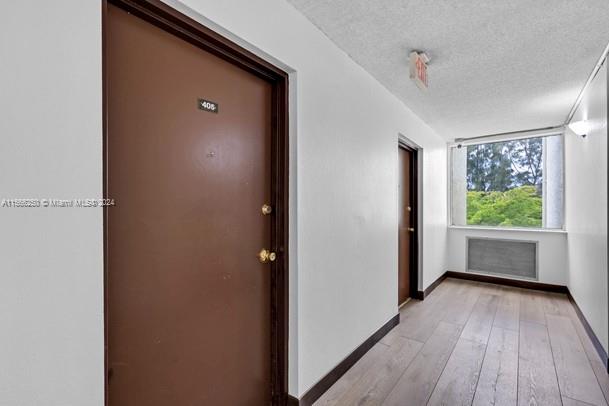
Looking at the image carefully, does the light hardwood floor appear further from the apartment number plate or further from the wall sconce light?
the wall sconce light

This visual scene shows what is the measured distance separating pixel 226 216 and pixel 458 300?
3465 mm

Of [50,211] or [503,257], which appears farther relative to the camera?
[503,257]

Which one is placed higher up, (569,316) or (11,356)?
(11,356)

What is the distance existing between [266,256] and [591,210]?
2923 millimetres

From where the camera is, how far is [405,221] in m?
3.72

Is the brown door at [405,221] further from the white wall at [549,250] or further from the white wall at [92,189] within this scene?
the white wall at [549,250]

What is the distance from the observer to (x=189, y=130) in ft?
4.30

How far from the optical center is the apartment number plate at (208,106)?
4.45ft

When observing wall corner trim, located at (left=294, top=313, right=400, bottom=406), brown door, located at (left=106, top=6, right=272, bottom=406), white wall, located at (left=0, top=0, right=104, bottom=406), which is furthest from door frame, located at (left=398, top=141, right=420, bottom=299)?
white wall, located at (left=0, top=0, right=104, bottom=406)

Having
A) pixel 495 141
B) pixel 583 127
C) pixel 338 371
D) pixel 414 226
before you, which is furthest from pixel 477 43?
pixel 495 141

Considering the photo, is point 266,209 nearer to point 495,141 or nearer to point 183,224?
point 183,224

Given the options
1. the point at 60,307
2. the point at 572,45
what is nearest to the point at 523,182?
the point at 572,45

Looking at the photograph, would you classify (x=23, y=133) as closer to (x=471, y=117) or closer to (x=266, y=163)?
(x=266, y=163)

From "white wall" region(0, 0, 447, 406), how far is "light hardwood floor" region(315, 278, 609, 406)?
26cm
